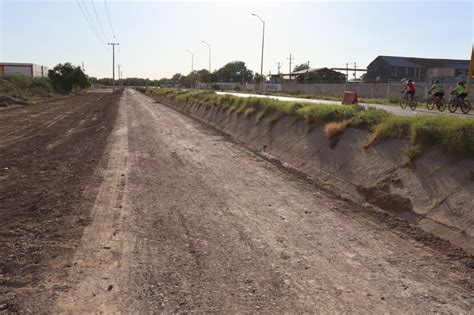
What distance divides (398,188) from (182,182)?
4.60m

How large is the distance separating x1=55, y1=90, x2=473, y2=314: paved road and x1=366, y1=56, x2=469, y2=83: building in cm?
8276

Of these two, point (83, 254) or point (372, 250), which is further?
point (372, 250)

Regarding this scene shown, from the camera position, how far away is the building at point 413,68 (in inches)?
3452

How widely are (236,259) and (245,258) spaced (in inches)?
4.6

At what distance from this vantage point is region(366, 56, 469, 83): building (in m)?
87.7

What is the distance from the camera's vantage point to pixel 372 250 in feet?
20.1

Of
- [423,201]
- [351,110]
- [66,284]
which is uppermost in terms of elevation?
[351,110]

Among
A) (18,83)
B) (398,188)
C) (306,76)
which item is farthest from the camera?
(306,76)

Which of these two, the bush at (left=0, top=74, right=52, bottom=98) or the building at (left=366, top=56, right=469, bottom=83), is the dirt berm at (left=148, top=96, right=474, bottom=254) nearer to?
the bush at (left=0, top=74, right=52, bottom=98)

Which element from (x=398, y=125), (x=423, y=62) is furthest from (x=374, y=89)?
(x=423, y=62)

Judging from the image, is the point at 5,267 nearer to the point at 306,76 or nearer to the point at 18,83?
the point at 18,83

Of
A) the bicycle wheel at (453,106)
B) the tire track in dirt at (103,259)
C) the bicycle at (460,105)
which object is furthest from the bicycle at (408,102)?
the tire track in dirt at (103,259)

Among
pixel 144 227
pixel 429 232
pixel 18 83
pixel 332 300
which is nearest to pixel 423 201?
pixel 429 232

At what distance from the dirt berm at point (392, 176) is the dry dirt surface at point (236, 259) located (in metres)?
0.53
